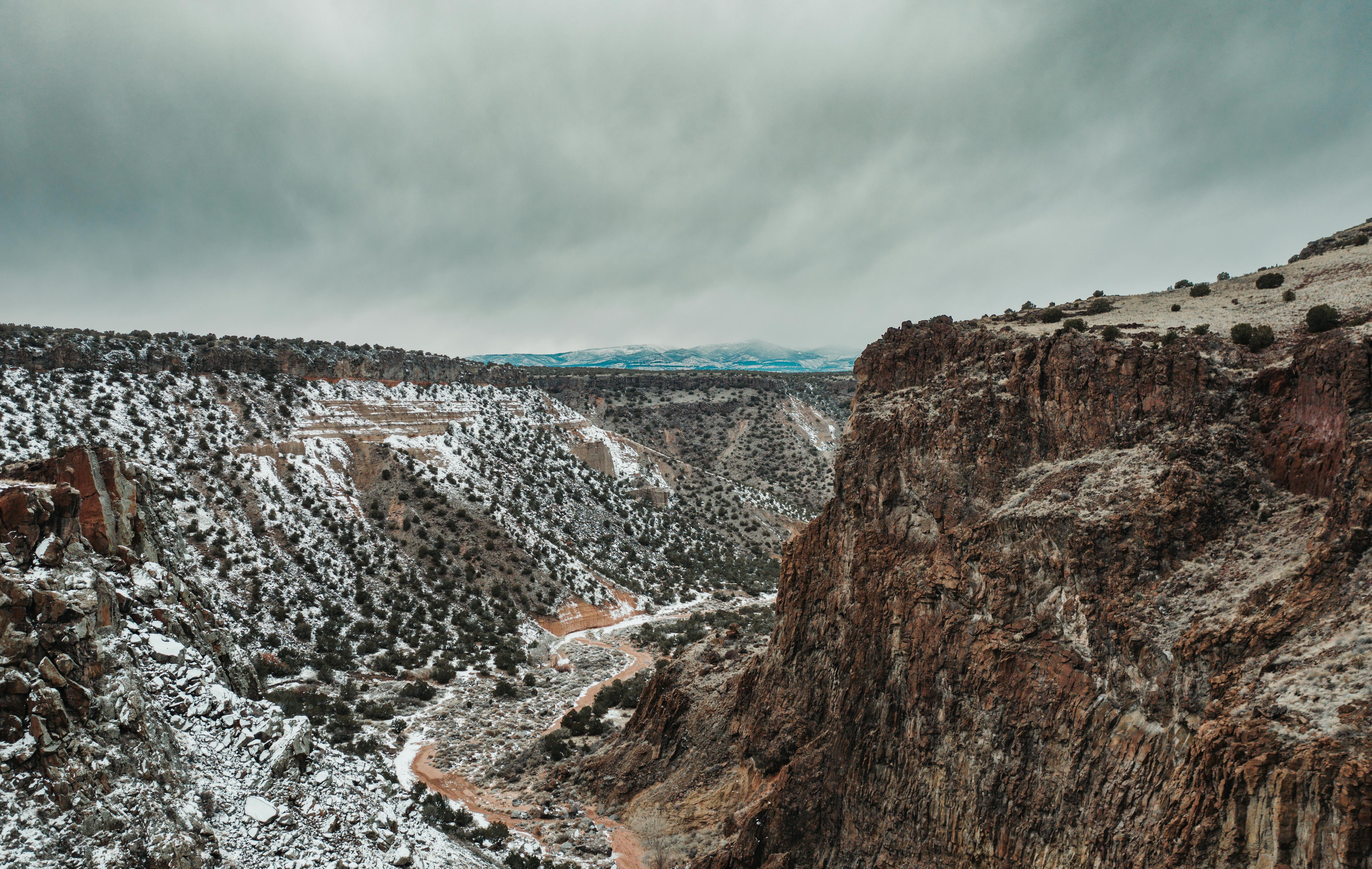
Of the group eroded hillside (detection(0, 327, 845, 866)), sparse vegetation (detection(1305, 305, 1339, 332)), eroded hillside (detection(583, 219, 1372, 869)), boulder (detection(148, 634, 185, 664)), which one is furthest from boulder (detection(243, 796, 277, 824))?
sparse vegetation (detection(1305, 305, 1339, 332))

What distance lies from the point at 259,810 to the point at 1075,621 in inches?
614

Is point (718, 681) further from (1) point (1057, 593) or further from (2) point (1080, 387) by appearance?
(2) point (1080, 387)

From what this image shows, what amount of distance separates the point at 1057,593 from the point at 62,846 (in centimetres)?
1631

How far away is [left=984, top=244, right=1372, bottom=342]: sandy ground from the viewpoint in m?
13.4

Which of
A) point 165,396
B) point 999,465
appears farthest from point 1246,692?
point 165,396

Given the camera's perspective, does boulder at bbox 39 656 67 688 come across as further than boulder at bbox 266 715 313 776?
No

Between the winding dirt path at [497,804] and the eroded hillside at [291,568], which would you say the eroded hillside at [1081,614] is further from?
the eroded hillside at [291,568]

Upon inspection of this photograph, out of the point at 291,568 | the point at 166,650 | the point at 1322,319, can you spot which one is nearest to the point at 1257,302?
the point at 1322,319

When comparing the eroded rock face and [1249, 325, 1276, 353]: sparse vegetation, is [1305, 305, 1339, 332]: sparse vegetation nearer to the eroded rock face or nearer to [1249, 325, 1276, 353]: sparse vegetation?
[1249, 325, 1276, 353]: sparse vegetation

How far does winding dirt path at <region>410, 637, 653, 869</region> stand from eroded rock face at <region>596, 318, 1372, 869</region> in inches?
117

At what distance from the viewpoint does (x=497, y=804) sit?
2145cm

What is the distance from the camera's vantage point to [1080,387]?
521 inches

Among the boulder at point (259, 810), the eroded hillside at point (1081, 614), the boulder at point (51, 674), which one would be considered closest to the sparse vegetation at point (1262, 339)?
the eroded hillside at point (1081, 614)

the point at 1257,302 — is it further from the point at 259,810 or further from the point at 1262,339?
the point at 259,810
